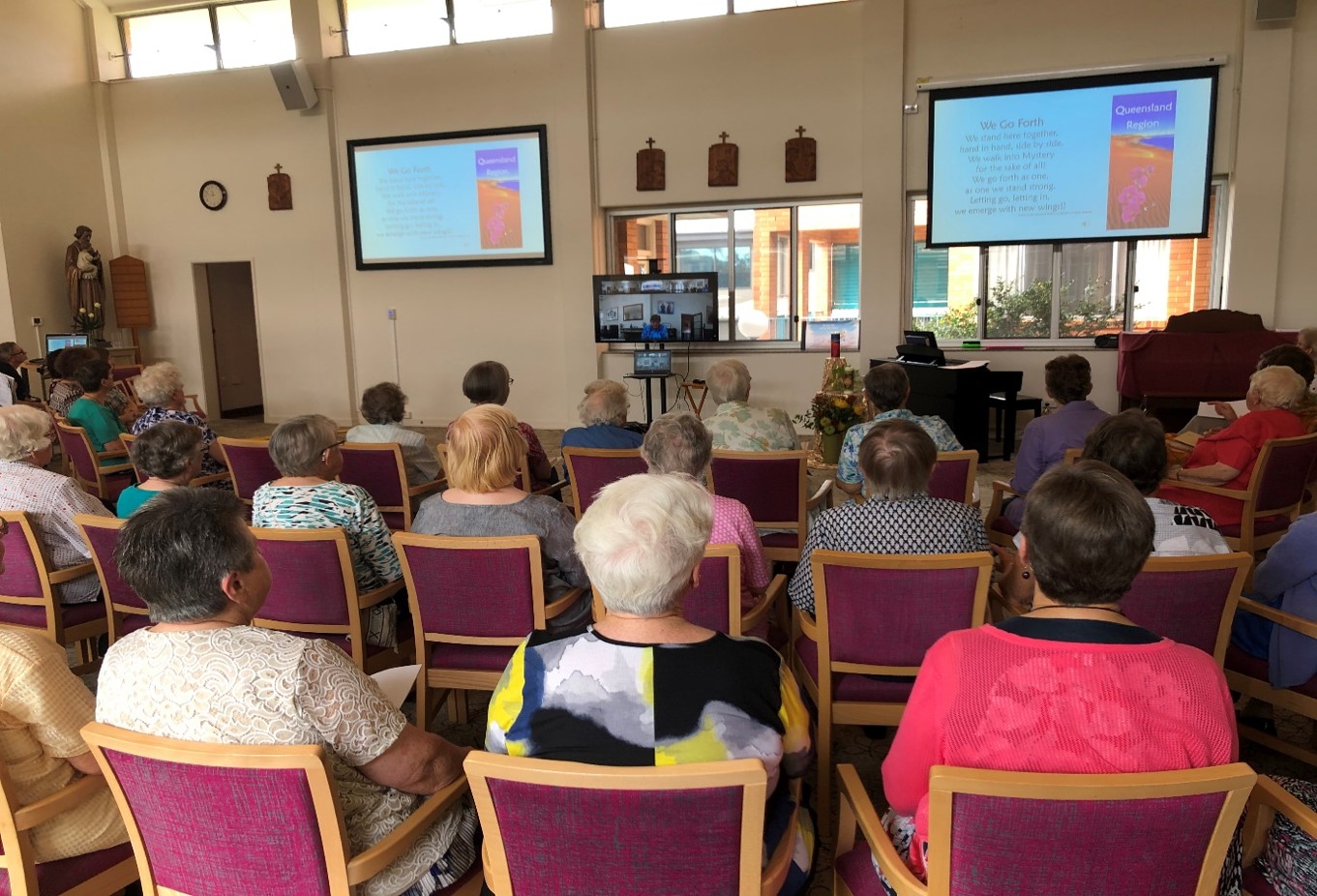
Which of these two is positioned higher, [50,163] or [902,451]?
[50,163]

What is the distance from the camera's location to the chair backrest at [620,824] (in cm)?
113

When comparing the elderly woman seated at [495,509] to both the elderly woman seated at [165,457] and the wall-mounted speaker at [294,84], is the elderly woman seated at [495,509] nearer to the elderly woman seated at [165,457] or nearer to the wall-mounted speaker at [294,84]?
the elderly woman seated at [165,457]

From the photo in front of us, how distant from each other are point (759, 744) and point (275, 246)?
10332 mm

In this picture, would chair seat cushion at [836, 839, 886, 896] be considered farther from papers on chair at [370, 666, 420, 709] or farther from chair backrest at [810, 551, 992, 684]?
papers on chair at [370, 666, 420, 709]

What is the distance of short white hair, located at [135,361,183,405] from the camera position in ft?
15.1

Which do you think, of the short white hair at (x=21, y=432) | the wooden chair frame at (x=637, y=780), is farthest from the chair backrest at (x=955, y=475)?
the short white hair at (x=21, y=432)

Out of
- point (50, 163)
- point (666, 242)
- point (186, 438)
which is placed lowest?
point (186, 438)

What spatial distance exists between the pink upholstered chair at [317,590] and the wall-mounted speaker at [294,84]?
849 cm

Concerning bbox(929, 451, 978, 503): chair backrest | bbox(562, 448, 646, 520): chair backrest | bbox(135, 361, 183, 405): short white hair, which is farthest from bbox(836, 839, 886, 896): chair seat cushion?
bbox(135, 361, 183, 405): short white hair

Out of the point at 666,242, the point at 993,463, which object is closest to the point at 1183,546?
the point at 993,463

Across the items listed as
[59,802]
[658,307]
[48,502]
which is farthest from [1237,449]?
[658,307]

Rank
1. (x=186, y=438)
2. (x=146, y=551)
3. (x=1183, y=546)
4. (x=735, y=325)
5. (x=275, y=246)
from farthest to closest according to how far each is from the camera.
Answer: (x=275, y=246)
(x=735, y=325)
(x=186, y=438)
(x=1183, y=546)
(x=146, y=551)

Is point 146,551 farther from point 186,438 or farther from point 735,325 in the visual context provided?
point 735,325

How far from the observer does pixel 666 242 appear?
945cm
